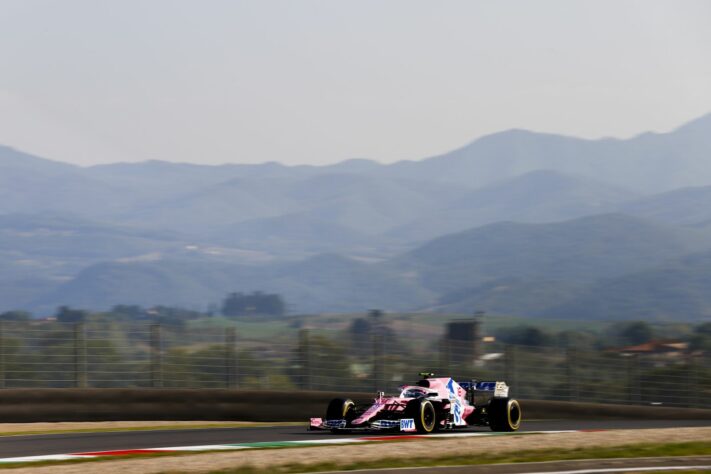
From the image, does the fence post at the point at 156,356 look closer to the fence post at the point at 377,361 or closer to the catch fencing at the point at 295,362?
the catch fencing at the point at 295,362

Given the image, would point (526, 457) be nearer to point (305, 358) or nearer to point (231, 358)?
point (305, 358)

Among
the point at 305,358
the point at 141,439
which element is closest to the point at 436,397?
the point at 305,358

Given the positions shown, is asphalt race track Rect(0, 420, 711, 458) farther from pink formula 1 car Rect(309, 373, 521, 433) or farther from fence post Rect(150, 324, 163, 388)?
fence post Rect(150, 324, 163, 388)

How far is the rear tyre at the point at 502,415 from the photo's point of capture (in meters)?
19.5

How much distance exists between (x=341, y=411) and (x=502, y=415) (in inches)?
114

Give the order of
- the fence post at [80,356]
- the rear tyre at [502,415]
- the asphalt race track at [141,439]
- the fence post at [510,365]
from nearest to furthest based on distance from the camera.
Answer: the asphalt race track at [141,439] < the rear tyre at [502,415] < the fence post at [80,356] < the fence post at [510,365]

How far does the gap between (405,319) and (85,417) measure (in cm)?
5128

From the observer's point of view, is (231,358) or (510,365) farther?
(510,365)

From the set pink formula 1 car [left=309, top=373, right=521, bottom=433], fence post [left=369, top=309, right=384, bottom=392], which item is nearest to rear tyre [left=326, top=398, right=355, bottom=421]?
pink formula 1 car [left=309, top=373, right=521, bottom=433]

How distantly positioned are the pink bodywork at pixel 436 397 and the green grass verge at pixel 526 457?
12.7ft

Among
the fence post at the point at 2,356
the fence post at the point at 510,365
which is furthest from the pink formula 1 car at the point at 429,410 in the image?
the fence post at the point at 2,356

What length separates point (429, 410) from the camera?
18.3 meters

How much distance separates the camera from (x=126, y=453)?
14.3 metres

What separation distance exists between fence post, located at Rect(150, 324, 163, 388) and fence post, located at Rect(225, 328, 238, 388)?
1.38m
